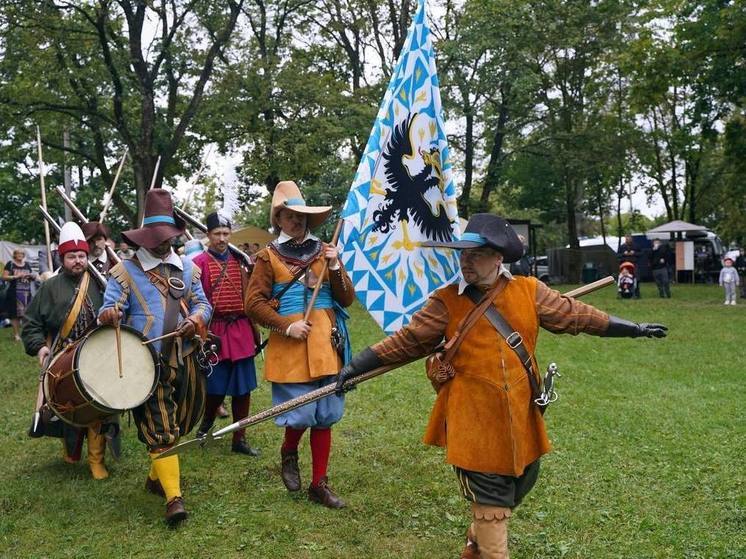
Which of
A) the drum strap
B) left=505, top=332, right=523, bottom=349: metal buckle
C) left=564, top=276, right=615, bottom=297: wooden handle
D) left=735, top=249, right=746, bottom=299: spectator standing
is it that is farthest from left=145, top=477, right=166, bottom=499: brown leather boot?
left=735, top=249, right=746, bottom=299: spectator standing

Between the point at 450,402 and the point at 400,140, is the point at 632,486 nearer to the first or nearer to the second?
the point at 450,402

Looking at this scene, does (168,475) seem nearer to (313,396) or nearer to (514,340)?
(313,396)

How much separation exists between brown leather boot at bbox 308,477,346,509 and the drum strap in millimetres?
2166

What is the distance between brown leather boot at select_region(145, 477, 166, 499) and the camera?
218 inches

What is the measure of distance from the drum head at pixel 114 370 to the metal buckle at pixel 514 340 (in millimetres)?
2324

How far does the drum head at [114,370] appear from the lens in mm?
4840

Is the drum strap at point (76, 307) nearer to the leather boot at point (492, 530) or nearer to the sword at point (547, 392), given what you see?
the leather boot at point (492, 530)

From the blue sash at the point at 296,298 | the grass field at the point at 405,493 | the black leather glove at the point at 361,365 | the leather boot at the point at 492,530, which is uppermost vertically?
the blue sash at the point at 296,298

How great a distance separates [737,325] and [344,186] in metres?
12.3

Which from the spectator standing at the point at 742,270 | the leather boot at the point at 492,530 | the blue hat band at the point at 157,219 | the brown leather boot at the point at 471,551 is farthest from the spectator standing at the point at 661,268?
the leather boot at the point at 492,530

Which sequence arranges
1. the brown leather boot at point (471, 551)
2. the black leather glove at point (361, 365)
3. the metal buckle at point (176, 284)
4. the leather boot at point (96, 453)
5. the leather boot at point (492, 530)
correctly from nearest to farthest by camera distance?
the leather boot at point (492, 530) < the black leather glove at point (361, 365) < the brown leather boot at point (471, 551) < the metal buckle at point (176, 284) < the leather boot at point (96, 453)

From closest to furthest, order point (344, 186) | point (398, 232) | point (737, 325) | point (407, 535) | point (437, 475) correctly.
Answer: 1. point (407, 535)
2. point (398, 232)
3. point (437, 475)
4. point (737, 325)
5. point (344, 186)

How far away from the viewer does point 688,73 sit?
20.0m

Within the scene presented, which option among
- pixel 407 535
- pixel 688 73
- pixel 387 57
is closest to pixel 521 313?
pixel 407 535
